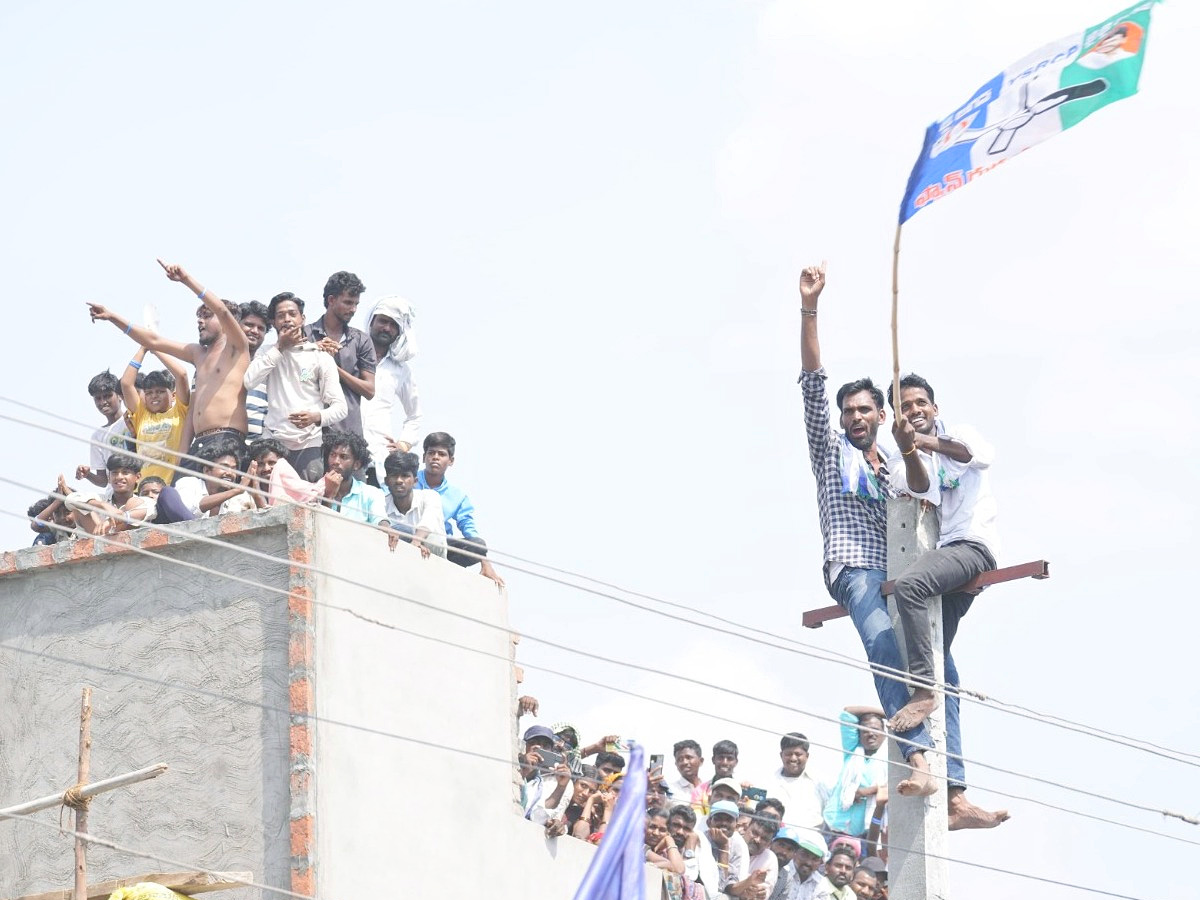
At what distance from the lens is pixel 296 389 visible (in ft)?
45.4

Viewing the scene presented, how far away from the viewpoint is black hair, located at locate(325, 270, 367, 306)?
14414 mm

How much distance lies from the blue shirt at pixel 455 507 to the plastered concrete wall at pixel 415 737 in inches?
29.9

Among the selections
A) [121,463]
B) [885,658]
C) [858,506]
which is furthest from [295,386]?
[885,658]

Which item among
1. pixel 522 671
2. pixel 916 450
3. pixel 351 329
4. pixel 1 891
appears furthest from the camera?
pixel 351 329

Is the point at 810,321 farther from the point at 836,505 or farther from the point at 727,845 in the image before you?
the point at 727,845

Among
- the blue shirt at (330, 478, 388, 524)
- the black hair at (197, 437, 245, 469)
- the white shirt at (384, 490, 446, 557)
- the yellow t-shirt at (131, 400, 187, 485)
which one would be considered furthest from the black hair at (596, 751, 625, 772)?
the yellow t-shirt at (131, 400, 187, 485)

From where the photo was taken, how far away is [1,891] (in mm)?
12734

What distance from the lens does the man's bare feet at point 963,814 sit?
Answer: 11.9m

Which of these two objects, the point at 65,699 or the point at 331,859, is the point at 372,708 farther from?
the point at 65,699

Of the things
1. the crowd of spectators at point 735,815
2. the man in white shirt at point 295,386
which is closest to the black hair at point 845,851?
the crowd of spectators at point 735,815

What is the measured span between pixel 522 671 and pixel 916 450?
3.03 metres

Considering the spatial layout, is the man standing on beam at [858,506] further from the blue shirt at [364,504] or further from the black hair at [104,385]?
the black hair at [104,385]

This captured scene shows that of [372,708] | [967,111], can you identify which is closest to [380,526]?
[372,708]

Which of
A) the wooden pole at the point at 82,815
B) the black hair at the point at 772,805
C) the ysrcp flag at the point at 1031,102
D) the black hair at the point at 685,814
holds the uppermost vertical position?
the ysrcp flag at the point at 1031,102
